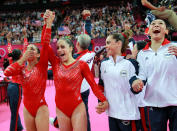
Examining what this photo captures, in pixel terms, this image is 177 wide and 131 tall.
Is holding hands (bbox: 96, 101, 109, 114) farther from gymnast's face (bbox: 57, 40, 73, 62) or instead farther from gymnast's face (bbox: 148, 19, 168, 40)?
gymnast's face (bbox: 148, 19, 168, 40)

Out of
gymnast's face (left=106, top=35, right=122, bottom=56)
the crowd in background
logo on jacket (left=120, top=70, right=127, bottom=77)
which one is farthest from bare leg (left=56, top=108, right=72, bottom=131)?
the crowd in background

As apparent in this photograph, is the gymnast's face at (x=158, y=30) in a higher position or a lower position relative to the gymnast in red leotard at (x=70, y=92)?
higher

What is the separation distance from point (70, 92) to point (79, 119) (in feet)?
1.02

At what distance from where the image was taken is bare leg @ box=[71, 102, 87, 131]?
6.56 feet

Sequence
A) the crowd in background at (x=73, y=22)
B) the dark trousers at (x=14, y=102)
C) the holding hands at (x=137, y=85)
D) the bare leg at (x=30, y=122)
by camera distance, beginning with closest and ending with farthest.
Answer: the holding hands at (x=137, y=85) → the bare leg at (x=30, y=122) → the dark trousers at (x=14, y=102) → the crowd in background at (x=73, y=22)

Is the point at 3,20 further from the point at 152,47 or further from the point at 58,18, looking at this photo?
the point at 152,47

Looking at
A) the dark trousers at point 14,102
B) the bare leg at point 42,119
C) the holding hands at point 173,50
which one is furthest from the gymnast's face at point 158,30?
the dark trousers at point 14,102

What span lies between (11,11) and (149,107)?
68.2 ft

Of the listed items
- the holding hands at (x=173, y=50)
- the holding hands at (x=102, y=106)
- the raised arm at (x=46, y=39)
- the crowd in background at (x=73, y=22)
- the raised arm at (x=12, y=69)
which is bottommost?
the holding hands at (x=102, y=106)

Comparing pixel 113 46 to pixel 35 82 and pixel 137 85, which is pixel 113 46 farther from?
pixel 35 82

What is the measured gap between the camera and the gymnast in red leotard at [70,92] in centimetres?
204

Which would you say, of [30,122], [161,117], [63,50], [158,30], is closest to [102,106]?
[161,117]

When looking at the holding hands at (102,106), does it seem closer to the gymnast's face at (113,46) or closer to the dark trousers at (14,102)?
the gymnast's face at (113,46)

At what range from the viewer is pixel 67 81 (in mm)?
2072
